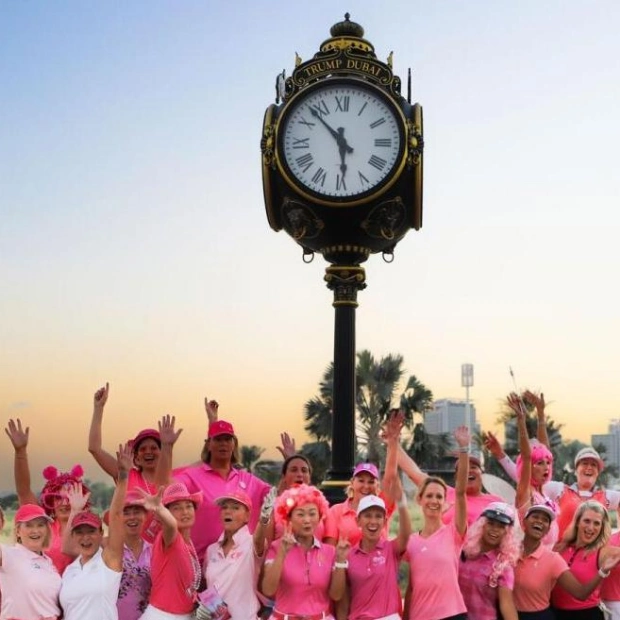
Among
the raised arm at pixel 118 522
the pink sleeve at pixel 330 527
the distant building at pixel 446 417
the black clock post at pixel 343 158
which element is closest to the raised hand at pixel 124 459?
the raised arm at pixel 118 522

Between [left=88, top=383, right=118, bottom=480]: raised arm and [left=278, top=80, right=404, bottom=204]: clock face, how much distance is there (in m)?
2.08

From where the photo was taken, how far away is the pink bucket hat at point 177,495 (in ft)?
18.0

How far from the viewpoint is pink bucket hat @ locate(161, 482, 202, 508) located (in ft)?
18.0

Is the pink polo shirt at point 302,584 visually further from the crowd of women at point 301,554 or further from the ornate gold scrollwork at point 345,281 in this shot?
the ornate gold scrollwork at point 345,281

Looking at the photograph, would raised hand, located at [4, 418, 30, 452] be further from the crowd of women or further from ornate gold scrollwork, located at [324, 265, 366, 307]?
ornate gold scrollwork, located at [324, 265, 366, 307]

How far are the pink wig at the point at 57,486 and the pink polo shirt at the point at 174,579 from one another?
80cm

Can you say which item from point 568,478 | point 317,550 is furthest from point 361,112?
Result: point 568,478

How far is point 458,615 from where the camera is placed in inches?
208

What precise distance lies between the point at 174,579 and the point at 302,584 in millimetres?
647

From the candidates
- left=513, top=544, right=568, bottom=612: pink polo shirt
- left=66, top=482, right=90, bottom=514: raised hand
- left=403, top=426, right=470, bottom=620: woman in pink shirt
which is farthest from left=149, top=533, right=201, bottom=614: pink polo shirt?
left=513, top=544, right=568, bottom=612: pink polo shirt

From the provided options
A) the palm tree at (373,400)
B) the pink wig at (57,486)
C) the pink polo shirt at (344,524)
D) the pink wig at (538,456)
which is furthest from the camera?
the palm tree at (373,400)

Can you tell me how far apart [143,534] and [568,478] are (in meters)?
18.7

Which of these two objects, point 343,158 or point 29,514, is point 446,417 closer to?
point 343,158

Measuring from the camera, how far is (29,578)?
5.29 m
